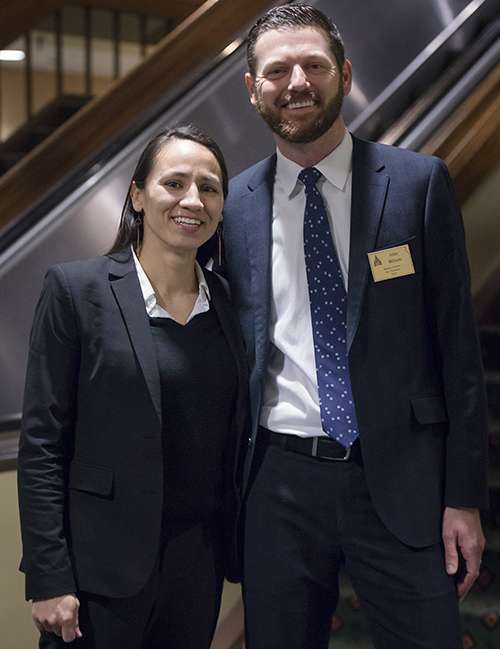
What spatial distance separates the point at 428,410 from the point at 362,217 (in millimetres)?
468

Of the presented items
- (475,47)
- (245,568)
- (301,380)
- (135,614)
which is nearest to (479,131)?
(475,47)

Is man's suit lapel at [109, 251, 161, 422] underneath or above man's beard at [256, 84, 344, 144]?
underneath

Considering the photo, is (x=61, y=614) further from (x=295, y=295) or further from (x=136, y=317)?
(x=295, y=295)

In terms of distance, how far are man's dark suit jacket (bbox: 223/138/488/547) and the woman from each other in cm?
32

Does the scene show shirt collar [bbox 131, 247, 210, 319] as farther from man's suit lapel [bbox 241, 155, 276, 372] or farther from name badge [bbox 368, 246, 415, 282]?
name badge [bbox 368, 246, 415, 282]

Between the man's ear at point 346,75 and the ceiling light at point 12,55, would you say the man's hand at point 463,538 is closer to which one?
the man's ear at point 346,75

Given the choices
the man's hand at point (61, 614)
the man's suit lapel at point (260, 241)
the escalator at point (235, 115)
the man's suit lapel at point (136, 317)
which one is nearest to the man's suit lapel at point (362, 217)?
the man's suit lapel at point (260, 241)

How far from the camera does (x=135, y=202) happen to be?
1.57 m

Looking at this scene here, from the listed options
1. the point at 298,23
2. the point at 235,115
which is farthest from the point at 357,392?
the point at 235,115

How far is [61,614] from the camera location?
4.14 feet

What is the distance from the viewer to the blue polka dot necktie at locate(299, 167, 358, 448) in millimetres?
1414

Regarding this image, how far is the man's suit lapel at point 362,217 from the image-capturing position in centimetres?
141

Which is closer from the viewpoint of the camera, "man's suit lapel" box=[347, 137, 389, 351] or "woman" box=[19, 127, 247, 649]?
"woman" box=[19, 127, 247, 649]

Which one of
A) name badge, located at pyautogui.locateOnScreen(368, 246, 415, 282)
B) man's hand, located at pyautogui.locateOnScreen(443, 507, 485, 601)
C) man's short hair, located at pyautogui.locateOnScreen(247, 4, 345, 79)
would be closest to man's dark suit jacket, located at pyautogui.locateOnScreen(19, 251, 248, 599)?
name badge, located at pyautogui.locateOnScreen(368, 246, 415, 282)
